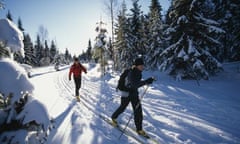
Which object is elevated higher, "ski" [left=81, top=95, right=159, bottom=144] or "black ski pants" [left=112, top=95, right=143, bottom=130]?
"black ski pants" [left=112, top=95, right=143, bottom=130]

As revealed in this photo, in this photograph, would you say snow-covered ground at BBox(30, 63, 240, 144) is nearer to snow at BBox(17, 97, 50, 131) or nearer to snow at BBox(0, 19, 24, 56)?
snow at BBox(17, 97, 50, 131)

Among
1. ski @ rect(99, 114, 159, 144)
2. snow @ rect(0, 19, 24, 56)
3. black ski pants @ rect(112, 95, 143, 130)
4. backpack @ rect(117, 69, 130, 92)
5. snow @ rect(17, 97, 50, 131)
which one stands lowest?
ski @ rect(99, 114, 159, 144)

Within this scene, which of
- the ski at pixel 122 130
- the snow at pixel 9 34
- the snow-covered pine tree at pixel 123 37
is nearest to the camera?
the snow at pixel 9 34

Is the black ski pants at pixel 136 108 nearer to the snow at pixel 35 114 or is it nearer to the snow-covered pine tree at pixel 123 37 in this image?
the snow at pixel 35 114

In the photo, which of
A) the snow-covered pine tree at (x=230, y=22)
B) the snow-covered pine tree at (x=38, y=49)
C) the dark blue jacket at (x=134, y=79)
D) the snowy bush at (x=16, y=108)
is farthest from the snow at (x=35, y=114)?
the snow-covered pine tree at (x=38, y=49)

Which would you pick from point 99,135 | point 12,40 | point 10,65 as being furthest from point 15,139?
point 99,135

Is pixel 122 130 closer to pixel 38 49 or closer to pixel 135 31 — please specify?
pixel 135 31

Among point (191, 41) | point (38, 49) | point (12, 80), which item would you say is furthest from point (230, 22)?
point (38, 49)

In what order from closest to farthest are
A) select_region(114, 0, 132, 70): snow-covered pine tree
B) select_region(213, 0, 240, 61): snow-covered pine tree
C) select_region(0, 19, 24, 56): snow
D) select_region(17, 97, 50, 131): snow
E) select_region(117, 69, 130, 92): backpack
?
select_region(17, 97, 50, 131): snow → select_region(0, 19, 24, 56): snow → select_region(117, 69, 130, 92): backpack → select_region(213, 0, 240, 61): snow-covered pine tree → select_region(114, 0, 132, 70): snow-covered pine tree

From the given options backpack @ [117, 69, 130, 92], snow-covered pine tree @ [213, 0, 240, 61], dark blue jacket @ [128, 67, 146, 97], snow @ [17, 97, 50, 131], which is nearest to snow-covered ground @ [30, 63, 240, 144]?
snow @ [17, 97, 50, 131]

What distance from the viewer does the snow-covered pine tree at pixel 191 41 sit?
13508 mm

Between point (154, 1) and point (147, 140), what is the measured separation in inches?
1123

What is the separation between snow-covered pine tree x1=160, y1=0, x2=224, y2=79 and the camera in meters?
13.5

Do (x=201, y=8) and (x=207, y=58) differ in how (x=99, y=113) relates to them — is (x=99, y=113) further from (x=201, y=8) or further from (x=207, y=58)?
(x=201, y=8)
